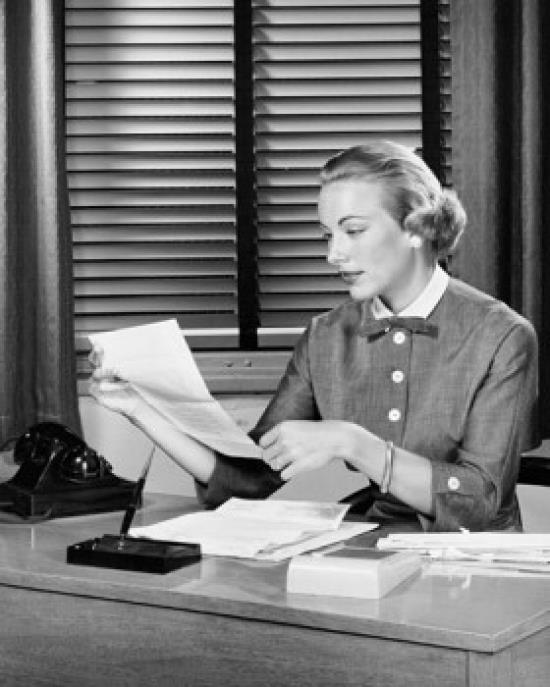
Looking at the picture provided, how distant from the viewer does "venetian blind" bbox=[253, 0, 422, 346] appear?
3619 mm

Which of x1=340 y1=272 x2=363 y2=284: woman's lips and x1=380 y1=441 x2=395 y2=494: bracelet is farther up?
x1=340 y1=272 x2=363 y2=284: woman's lips

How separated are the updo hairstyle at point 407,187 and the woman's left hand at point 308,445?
20.3 inches

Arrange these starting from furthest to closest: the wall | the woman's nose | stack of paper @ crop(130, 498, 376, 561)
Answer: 1. the wall
2. the woman's nose
3. stack of paper @ crop(130, 498, 376, 561)

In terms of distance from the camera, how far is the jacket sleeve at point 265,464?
2479mm

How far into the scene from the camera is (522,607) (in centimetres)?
156

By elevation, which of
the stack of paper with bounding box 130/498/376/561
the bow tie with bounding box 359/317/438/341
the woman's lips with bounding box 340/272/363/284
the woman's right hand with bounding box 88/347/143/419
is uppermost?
the woman's lips with bounding box 340/272/363/284

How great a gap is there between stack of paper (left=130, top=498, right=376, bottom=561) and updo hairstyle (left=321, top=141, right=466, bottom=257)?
0.62m

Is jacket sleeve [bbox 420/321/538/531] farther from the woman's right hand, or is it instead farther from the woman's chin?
the woman's right hand

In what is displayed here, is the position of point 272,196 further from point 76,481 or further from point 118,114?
point 76,481

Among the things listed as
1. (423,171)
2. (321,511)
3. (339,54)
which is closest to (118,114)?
(339,54)

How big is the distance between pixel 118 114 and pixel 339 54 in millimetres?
657

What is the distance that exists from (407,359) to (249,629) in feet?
3.22

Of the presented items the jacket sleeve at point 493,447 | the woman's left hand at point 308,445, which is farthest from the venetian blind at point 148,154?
the woman's left hand at point 308,445

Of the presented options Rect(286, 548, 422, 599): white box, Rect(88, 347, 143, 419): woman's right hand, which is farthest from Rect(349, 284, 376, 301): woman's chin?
Rect(286, 548, 422, 599): white box
